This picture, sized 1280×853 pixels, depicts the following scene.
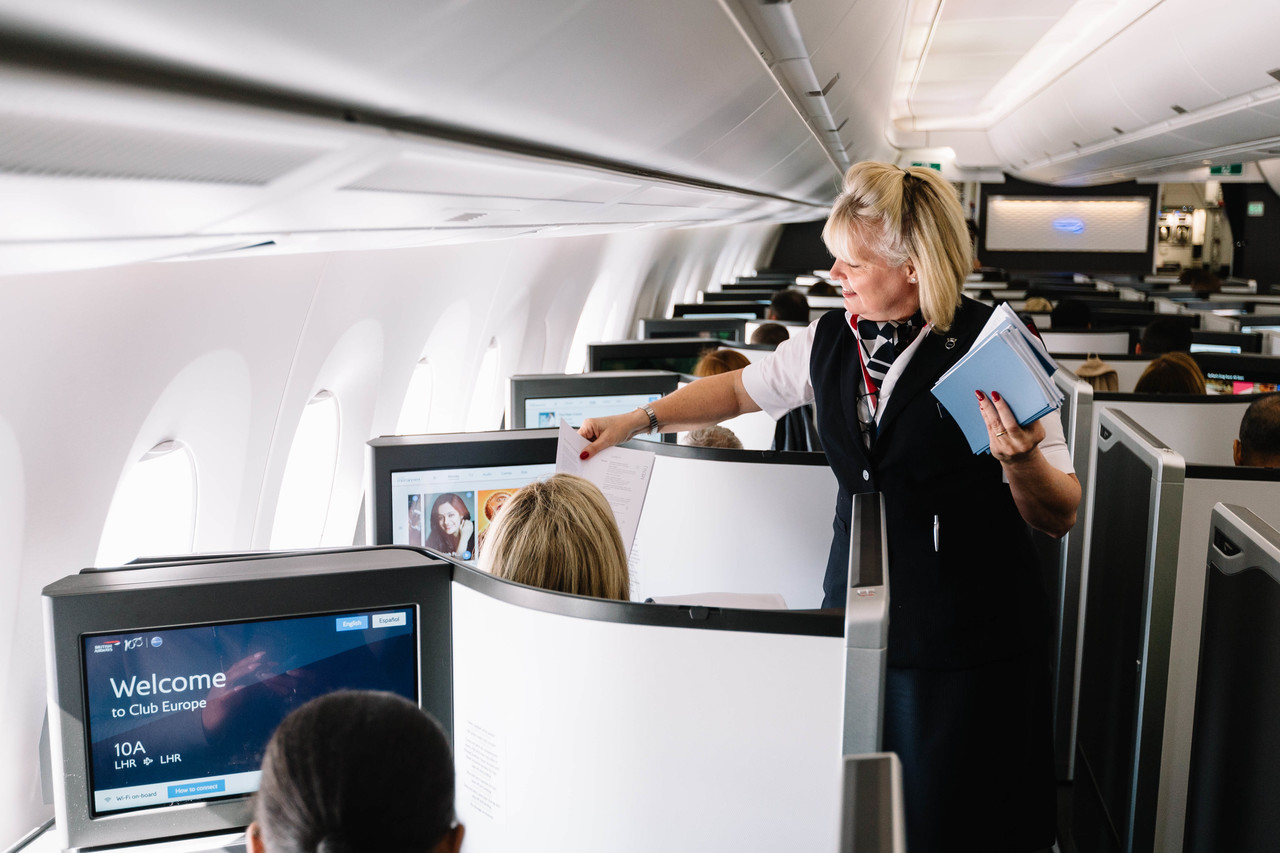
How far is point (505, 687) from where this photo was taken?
1530 mm

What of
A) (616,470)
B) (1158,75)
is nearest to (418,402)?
(616,470)

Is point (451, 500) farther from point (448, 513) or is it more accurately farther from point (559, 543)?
point (559, 543)

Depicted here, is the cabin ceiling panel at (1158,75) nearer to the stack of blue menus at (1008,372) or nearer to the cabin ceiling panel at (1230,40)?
the cabin ceiling panel at (1230,40)

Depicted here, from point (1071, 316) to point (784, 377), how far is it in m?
6.90

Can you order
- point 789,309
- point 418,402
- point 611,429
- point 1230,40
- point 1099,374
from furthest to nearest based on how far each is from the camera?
point 789,309 < point 418,402 < point 1099,374 < point 1230,40 < point 611,429

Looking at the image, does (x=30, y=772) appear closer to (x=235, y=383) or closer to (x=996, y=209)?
(x=235, y=383)

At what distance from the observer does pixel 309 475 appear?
528 centimetres

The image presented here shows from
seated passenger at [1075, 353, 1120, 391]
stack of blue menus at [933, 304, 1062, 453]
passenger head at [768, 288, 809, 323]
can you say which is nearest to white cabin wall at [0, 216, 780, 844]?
passenger head at [768, 288, 809, 323]

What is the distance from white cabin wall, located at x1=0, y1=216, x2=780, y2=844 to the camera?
2.79 metres

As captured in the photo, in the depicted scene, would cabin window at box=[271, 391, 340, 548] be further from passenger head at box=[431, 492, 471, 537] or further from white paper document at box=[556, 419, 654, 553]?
white paper document at box=[556, 419, 654, 553]

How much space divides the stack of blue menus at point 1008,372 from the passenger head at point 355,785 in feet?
3.94

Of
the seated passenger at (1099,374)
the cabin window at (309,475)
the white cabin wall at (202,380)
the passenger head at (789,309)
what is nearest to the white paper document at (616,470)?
the white cabin wall at (202,380)

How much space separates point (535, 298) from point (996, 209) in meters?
16.9

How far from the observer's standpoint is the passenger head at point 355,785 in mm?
945
